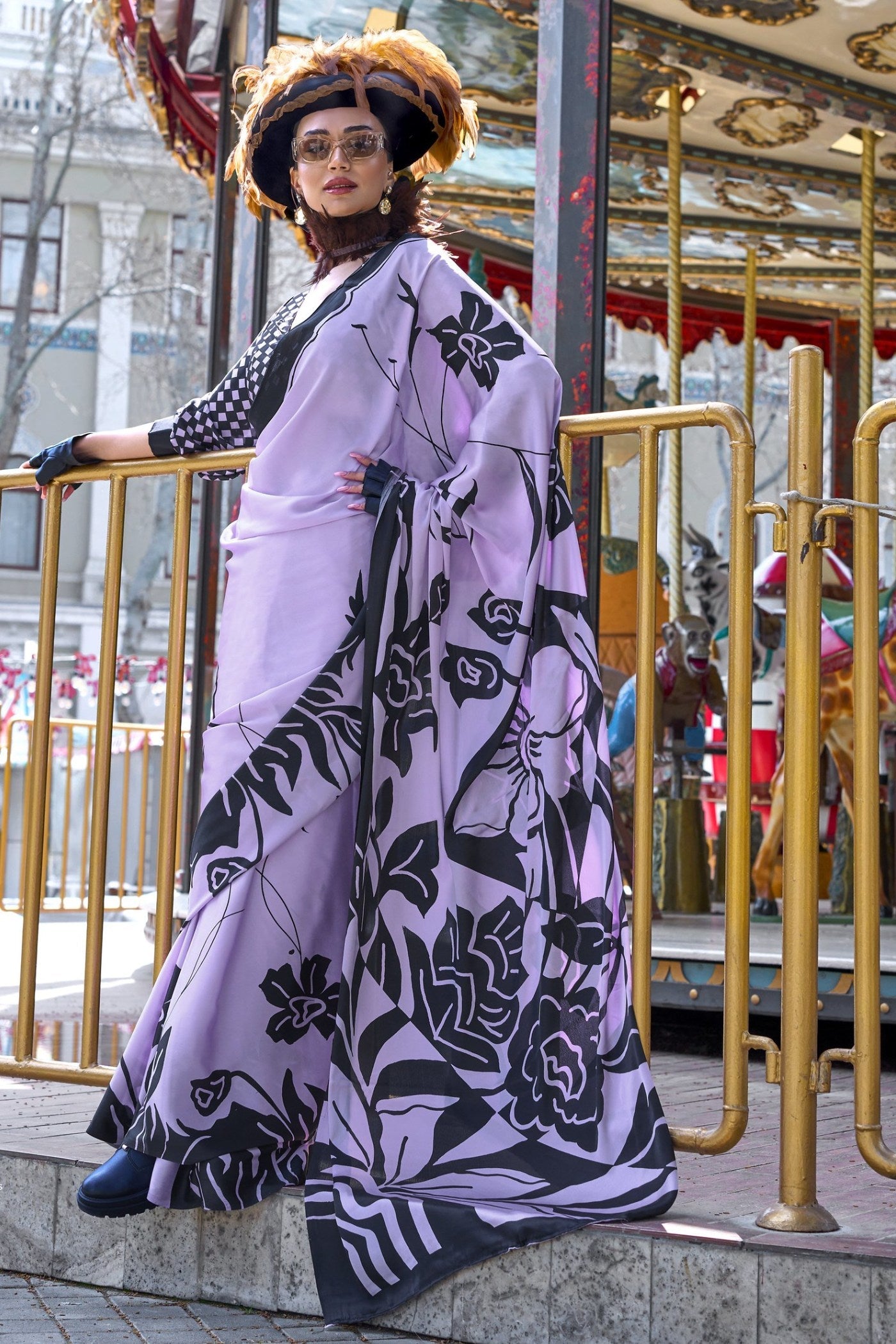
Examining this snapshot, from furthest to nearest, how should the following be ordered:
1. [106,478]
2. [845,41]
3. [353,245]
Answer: [845,41] < [106,478] < [353,245]

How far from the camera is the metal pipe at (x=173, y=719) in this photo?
9.49 ft

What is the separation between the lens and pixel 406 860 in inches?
94.9

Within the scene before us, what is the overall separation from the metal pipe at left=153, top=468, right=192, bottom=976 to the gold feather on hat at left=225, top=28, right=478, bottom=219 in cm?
58

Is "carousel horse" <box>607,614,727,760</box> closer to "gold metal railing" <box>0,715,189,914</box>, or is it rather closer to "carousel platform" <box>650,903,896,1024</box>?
"carousel platform" <box>650,903,896,1024</box>

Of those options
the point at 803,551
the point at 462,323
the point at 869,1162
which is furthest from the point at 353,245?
the point at 869,1162

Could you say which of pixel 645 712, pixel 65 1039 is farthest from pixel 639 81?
pixel 645 712

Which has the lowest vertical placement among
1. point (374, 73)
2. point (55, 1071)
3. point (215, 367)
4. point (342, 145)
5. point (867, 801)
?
point (55, 1071)

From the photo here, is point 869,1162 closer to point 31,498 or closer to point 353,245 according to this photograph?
point 353,245

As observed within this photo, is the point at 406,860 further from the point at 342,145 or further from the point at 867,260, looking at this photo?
the point at 867,260

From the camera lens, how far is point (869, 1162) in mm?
2262

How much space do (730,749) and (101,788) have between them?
1.19 m

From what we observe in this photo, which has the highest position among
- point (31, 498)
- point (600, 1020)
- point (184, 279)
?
point (184, 279)

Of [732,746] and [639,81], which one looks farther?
[639,81]

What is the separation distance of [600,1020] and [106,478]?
145cm
